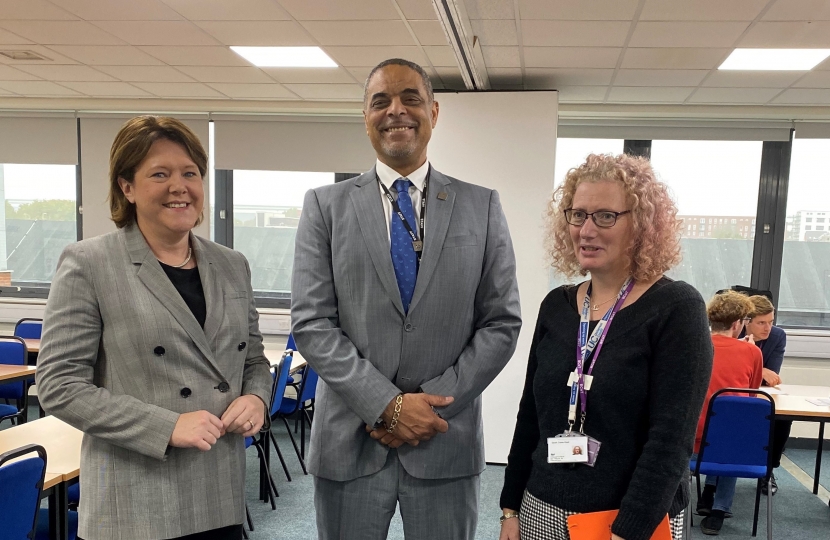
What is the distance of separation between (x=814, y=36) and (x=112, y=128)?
6.21 meters

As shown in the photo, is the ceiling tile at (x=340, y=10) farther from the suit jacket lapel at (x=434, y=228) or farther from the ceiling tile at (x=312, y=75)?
the suit jacket lapel at (x=434, y=228)

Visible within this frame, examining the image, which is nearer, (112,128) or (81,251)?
(81,251)

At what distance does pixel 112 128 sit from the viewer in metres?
6.41

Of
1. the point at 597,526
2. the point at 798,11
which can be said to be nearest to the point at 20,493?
the point at 597,526

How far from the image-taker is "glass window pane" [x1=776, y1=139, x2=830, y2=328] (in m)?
5.87

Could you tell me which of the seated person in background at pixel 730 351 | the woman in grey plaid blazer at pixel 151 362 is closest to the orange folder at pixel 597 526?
the woman in grey plaid blazer at pixel 151 362

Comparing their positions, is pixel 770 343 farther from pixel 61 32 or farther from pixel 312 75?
pixel 61 32

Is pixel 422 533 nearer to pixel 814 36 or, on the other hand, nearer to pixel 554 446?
pixel 554 446

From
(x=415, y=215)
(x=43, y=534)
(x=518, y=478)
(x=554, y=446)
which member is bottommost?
(x=43, y=534)

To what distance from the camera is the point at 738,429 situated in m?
3.20

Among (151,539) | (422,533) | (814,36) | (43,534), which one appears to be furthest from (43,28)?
(814,36)

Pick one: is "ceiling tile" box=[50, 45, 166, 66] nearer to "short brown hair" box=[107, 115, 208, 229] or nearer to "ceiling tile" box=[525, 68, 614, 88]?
"ceiling tile" box=[525, 68, 614, 88]

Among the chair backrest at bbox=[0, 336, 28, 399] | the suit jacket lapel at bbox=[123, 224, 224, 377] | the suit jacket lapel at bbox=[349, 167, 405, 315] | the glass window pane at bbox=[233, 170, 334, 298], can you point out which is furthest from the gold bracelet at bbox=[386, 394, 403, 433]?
the glass window pane at bbox=[233, 170, 334, 298]

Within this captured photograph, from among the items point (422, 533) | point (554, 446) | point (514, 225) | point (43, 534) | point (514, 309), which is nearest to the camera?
point (554, 446)
